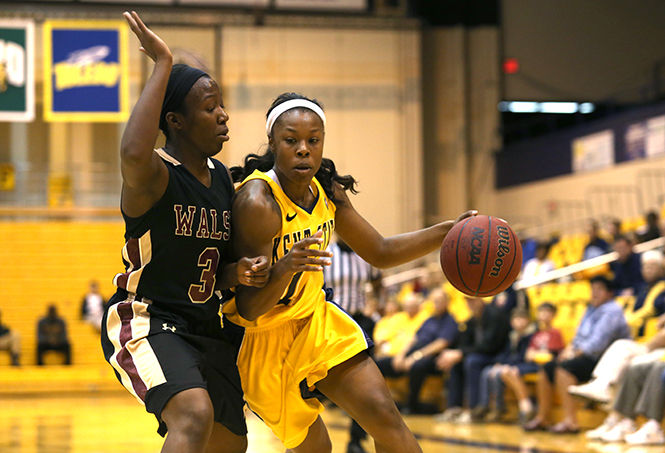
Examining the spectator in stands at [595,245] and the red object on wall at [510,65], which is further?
the red object on wall at [510,65]

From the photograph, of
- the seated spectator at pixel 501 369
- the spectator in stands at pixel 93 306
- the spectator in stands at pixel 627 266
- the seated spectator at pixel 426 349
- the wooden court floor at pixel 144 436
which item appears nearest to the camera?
the wooden court floor at pixel 144 436

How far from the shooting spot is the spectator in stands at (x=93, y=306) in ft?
57.6

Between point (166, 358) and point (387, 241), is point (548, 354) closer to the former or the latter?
point (387, 241)

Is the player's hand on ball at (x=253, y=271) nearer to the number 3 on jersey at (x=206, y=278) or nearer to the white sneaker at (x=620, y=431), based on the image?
the number 3 on jersey at (x=206, y=278)

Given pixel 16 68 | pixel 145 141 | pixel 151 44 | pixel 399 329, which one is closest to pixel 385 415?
Result: pixel 145 141

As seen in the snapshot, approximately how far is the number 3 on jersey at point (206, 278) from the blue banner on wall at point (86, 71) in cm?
1210

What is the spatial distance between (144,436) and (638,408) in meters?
4.37

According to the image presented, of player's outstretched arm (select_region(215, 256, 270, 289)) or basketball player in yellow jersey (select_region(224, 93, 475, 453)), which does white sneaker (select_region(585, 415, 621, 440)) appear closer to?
basketball player in yellow jersey (select_region(224, 93, 475, 453))

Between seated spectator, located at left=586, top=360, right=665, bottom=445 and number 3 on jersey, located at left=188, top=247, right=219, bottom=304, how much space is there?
4813 millimetres

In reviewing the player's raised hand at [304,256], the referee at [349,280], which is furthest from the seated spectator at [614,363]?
the player's raised hand at [304,256]

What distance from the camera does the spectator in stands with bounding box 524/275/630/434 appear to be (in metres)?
Answer: 8.08

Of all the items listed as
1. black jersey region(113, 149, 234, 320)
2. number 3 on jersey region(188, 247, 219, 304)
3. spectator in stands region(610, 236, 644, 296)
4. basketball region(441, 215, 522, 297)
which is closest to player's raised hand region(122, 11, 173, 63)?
black jersey region(113, 149, 234, 320)

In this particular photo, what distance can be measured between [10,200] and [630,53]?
14010 mm

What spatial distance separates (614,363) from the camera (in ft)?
25.0
